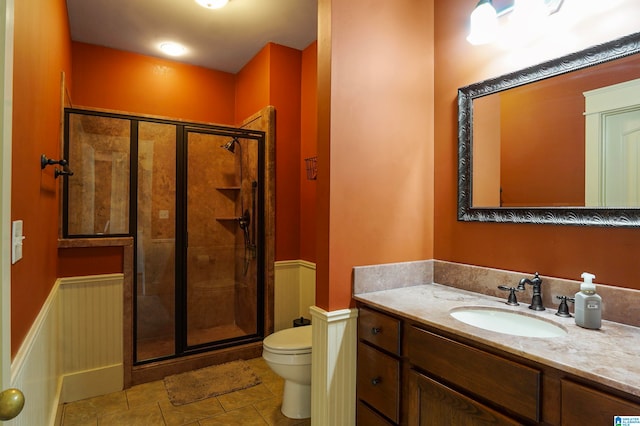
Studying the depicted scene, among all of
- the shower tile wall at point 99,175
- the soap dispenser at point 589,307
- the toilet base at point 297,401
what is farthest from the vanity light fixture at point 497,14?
the shower tile wall at point 99,175

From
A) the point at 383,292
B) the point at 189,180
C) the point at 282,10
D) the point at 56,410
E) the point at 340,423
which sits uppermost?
the point at 282,10

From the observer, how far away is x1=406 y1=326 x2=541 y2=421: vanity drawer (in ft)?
3.34

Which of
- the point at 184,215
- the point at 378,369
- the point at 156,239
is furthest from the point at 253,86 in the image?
the point at 378,369

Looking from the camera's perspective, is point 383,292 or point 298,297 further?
point 298,297

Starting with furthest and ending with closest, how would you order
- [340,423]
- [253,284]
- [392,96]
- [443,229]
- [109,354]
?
[253,284]
[109,354]
[443,229]
[392,96]
[340,423]

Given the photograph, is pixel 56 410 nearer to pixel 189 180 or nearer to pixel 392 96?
pixel 189 180

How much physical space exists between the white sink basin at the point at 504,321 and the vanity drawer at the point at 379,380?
1.20 feet

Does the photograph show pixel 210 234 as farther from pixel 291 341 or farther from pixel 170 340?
pixel 291 341

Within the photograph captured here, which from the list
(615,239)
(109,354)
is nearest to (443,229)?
(615,239)

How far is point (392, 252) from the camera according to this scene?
1.89 metres

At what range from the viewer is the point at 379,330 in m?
1.57

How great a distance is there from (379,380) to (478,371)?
0.55 m

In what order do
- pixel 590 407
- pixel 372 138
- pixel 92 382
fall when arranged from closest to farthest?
pixel 590 407 < pixel 372 138 < pixel 92 382

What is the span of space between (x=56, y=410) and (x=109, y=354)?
18.4 inches
